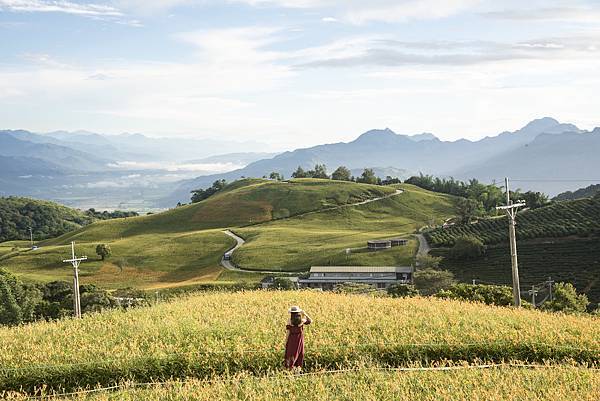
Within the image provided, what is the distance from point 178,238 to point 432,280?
187 feet

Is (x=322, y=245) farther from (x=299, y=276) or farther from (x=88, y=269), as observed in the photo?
(x=88, y=269)

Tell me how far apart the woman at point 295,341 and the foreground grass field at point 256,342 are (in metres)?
0.78

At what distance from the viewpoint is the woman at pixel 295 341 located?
15203 millimetres

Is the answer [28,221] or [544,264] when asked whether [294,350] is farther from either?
[28,221]

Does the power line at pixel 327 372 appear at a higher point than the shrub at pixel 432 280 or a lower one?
higher

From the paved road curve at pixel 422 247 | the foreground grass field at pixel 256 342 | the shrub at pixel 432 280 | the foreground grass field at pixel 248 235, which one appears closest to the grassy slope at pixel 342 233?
the foreground grass field at pixel 248 235

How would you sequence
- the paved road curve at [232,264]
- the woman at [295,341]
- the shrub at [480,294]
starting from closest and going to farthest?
the woman at [295,341]
the shrub at [480,294]
the paved road curve at [232,264]

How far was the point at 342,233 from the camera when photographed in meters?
113

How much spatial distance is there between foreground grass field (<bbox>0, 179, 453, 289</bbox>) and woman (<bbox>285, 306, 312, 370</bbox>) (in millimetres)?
65422

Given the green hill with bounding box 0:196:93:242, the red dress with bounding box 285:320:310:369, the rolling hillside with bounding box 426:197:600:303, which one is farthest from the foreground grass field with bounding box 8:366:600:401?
the green hill with bounding box 0:196:93:242

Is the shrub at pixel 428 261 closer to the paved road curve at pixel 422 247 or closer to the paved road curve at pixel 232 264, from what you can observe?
the paved road curve at pixel 422 247

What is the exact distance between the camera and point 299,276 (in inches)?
3253

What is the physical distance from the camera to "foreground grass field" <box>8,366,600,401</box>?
43.1 feet

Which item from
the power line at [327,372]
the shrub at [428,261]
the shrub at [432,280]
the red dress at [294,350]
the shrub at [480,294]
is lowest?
the shrub at [432,280]
